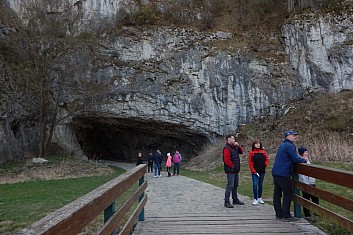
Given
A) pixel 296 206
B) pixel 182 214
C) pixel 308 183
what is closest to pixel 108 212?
pixel 182 214

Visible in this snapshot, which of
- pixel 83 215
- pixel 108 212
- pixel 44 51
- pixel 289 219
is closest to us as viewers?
pixel 83 215

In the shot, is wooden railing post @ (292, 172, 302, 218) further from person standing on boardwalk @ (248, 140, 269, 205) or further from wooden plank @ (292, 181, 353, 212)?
person standing on boardwalk @ (248, 140, 269, 205)

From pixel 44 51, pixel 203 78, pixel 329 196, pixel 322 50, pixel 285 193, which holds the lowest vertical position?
pixel 285 193

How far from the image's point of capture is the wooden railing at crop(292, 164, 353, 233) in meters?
4.21

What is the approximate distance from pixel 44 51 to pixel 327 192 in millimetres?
22695

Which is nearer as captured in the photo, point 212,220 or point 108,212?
point 108,212

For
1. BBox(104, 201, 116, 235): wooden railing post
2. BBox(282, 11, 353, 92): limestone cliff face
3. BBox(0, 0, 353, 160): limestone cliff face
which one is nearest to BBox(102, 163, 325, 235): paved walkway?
BBox(104, 201, 116, 235): wooden railing post

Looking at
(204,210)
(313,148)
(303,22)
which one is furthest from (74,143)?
(204,210)

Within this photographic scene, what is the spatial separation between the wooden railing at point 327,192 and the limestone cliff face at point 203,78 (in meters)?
22.1

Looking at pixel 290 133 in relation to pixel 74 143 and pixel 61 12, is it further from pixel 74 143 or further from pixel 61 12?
pixel 74 143

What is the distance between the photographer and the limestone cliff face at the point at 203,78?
2800cm

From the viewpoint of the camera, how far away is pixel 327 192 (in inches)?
194

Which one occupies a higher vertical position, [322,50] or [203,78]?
[322,50]

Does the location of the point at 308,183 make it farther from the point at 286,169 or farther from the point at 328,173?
the point at 328,173
